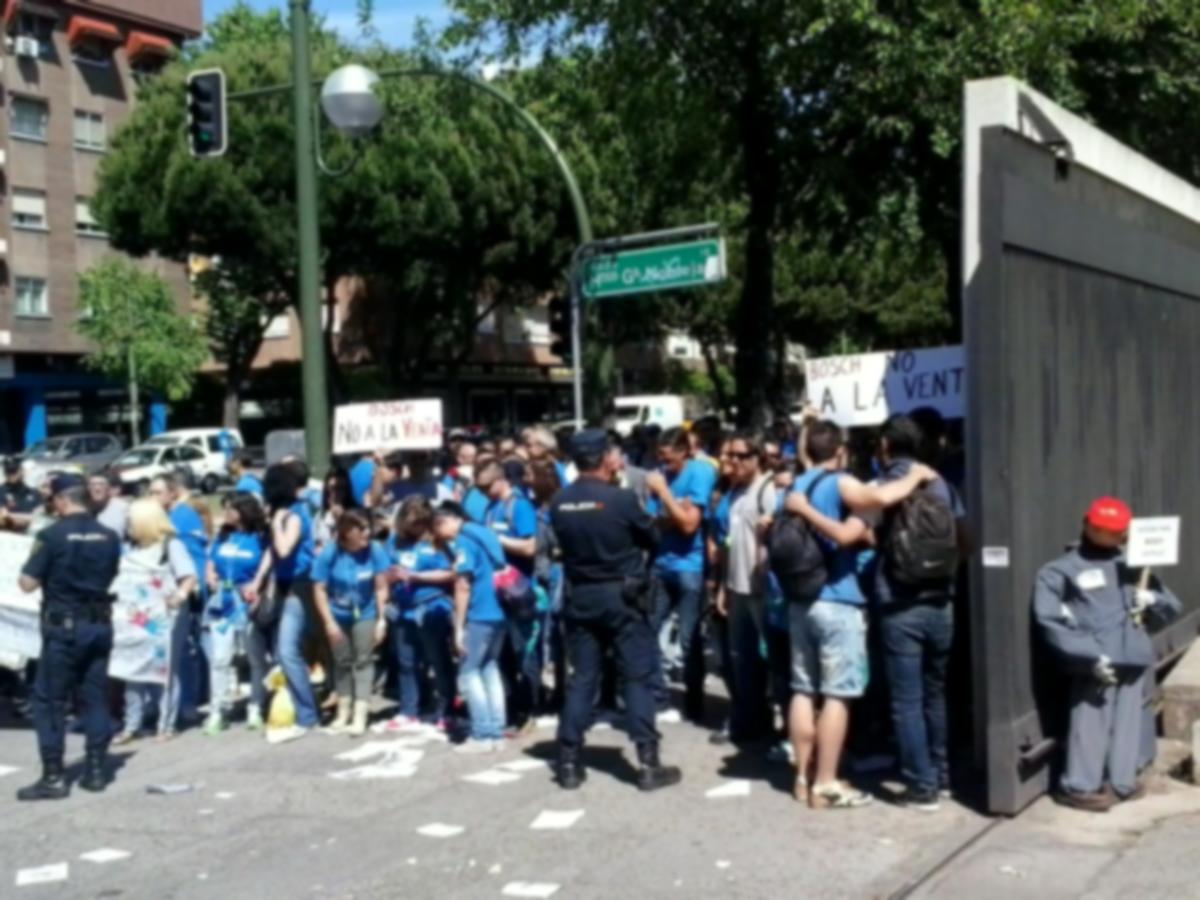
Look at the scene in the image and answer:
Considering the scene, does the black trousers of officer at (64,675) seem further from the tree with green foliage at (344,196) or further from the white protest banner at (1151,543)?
the tree with green foliage at (344,196)

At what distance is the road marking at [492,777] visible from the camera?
8812 millimetres

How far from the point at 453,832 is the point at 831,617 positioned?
207 cm

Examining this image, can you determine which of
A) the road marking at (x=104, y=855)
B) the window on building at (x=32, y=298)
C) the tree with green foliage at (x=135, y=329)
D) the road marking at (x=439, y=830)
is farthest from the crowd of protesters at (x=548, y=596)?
the window on building at (x=32, y=298)

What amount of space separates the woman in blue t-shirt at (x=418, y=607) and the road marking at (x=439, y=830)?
2.06 m

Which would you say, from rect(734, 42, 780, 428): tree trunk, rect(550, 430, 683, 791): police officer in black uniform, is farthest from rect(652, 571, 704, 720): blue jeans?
rect(734, 42, 780, 428): tree trunk

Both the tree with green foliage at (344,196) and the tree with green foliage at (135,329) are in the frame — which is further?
the tree with green foliage at (135,329)

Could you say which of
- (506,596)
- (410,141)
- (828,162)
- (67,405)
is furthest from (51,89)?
(506,596)

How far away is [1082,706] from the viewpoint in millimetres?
7781

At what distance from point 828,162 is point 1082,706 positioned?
10.1 metres

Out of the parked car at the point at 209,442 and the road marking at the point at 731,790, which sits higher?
the parked car at the point at 209,442

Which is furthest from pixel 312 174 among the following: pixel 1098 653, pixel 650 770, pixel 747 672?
pixel 1098 653

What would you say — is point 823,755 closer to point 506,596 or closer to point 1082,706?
point 1082,706

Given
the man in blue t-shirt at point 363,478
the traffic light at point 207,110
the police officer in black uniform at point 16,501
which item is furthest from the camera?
the traffic light at point 207,110

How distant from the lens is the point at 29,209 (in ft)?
156
